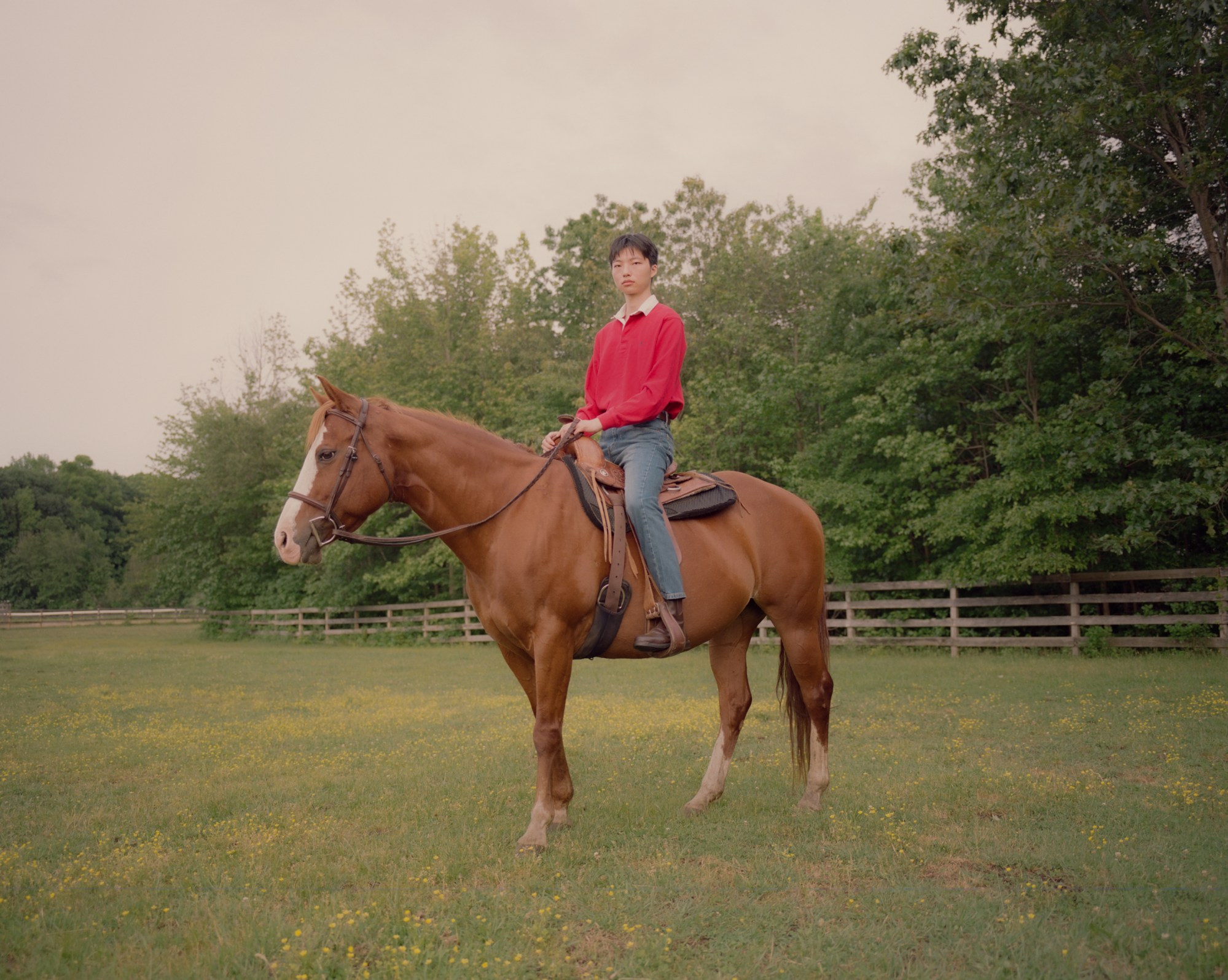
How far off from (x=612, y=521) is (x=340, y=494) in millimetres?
1723

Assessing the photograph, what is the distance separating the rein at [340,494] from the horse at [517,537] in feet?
0.03

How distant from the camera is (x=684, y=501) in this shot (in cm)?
558

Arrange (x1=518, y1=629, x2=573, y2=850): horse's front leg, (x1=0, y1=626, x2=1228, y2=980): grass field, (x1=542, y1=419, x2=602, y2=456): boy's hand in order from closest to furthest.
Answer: (x1=0, y1=626, x2=1228, y2=980): grass field < (x1=518, y1=629, x2=573, y2=850): horse's front leg < (x1=542, y1=419, x2=602, y2=456): boy's hand

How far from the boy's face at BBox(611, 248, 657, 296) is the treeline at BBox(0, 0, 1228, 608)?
10.1 metres

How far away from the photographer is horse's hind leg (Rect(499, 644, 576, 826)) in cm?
514

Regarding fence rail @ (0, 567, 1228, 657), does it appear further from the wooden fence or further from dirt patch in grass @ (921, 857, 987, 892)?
dirt patch in grass @ (921, 857, 987, 892)

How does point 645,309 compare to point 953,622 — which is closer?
point 645,309

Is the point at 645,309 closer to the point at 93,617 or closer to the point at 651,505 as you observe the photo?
the point at 651,505

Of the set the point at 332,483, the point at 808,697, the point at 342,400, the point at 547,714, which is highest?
the point at 342,400

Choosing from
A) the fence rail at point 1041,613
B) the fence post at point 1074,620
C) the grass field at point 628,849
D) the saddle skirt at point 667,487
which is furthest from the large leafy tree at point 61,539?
the saddle skirt at point 667,487

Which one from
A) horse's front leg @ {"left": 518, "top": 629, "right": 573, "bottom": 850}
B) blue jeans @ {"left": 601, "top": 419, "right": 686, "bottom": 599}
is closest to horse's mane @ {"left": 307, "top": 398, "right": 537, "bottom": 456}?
blue jeans @ {"left": 601, "top": 419, "right": 686, "bottom": 599}

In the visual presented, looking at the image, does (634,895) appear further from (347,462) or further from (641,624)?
(347,462)

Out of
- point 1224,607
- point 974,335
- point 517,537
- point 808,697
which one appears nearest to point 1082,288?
point 974,335

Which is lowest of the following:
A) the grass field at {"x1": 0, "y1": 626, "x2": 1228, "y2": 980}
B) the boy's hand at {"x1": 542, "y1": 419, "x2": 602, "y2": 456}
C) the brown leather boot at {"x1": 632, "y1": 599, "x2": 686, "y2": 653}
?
the grass field at {"x1": 0, "y1": 626, "x2": 1228, "y2": 980}
